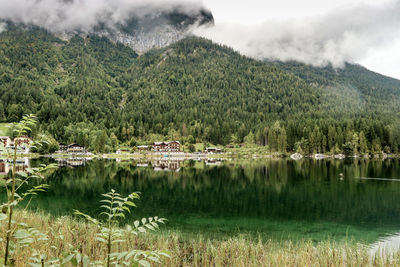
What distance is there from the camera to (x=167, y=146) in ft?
461

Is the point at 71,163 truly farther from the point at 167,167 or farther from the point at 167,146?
the point at 167,146

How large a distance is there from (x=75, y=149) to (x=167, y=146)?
143ft

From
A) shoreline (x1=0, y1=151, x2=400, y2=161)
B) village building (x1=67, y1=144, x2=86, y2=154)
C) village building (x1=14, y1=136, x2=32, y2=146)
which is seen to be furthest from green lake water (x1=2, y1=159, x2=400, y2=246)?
village building (x1=67, y1=144, x2=86, y2=154)

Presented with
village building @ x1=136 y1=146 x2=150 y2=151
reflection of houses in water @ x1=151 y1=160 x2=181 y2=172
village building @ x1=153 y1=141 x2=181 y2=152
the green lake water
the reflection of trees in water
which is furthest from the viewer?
village building @ x1=136 y1=146 x2=150 y2=151

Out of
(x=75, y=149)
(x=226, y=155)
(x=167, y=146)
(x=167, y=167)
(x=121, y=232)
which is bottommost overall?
(x=167, y=167)

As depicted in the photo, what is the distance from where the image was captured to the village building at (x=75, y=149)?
12875 cm

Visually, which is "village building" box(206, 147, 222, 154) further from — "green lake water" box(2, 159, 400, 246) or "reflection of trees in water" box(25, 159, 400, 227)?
"green lake water" box(2, 159, 400, 246)

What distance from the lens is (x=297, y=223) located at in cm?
1852

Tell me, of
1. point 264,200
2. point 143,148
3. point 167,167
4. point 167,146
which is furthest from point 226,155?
point 264,200

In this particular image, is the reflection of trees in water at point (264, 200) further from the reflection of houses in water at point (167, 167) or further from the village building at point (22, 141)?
the reflection of houses in water at point (167, 167)

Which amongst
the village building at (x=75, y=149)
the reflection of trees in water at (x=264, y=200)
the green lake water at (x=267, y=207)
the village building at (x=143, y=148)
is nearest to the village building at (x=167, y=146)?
the village building at (x=143, y=148)

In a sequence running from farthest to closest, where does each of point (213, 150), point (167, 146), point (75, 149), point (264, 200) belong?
point (213, 150) → point (167, 146) → point (75, 149) → point (264, 200)

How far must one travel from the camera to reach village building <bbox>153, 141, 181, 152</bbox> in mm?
139875

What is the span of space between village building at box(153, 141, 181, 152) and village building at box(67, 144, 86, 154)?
34.4 metres
